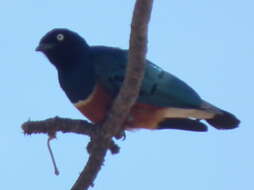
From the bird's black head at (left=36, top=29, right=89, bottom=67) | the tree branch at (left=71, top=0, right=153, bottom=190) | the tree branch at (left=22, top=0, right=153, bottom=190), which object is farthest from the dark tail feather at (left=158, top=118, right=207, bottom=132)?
the tree branch at (left=71, top=0, right=153, bottom=190)

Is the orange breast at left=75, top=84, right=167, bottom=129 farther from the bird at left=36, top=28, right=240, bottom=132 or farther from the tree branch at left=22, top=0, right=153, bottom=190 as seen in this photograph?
the tree branch at left=22, top=0, right=153, bottom=190

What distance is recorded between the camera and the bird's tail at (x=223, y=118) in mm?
8688

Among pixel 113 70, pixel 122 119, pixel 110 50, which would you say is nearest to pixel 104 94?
pixel 113 70

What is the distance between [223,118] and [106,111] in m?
1.42

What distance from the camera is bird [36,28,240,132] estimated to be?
8.48 metres

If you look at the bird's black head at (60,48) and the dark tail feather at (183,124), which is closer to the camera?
the dark tail feather at (183,124)

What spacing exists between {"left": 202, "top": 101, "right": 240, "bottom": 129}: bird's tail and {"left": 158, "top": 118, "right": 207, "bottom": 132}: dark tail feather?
0.66 feet

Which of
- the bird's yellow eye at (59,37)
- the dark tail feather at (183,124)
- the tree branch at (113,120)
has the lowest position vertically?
the tree branch at (113,120)

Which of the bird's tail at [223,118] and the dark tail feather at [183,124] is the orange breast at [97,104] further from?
the bird's tail at [223,118]

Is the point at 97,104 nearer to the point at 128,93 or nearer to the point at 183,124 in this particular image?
the point at 183,124

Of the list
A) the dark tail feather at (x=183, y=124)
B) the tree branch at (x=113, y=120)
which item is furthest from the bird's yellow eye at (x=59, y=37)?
the tree branch at (x=113, y=120)

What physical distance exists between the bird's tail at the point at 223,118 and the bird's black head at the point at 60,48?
1758mm

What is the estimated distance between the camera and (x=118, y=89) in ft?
27.6

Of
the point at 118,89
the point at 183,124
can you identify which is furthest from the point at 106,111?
the point at 183,124
